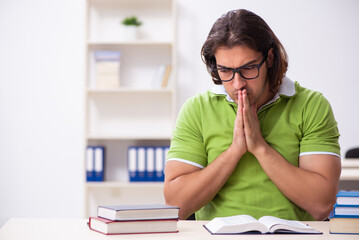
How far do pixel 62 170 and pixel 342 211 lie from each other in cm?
348

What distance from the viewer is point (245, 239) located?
117cm

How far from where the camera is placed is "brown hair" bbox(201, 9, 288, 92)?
1538 mm

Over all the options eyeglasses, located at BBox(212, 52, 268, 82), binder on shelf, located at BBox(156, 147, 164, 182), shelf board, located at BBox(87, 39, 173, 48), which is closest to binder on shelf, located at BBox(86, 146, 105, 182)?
binder on shelf, located at BBox(156, 147, 164, 182)

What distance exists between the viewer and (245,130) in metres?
1.56

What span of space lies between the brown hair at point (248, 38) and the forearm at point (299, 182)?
0.83 ft

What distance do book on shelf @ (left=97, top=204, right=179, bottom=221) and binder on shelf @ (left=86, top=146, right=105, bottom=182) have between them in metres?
2.86

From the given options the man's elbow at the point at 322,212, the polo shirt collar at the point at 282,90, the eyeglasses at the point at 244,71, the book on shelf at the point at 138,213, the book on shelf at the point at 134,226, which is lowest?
the man's elbow at the point at 322,212

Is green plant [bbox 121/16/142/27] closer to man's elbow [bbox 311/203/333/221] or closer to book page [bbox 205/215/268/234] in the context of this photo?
man's elbow [bbox 311/203/333/221]

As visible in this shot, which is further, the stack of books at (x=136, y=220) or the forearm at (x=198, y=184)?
the forearm at (x=198, y=184)

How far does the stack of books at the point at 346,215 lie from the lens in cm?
124

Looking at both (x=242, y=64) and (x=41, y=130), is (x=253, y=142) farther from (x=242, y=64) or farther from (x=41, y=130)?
(x=41, y=130)

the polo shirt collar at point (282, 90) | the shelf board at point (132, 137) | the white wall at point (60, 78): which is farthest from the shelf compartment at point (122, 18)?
the polo shirt collar at point (282, 90)

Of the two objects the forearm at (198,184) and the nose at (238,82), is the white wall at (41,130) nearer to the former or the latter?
the forearm at (198,184)

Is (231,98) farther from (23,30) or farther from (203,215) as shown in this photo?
(23,30)
